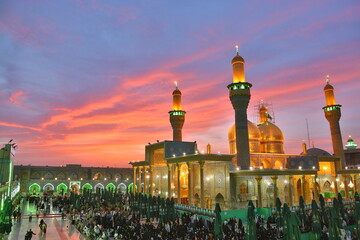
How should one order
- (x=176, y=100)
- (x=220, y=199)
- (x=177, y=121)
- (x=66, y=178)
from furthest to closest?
(x=66, y=178) → (x=176, y=100) → (x=177, y=121) → (x=220, y=199)

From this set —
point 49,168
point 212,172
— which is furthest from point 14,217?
point 49,168

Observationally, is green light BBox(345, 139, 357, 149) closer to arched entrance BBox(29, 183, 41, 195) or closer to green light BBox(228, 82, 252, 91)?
green light BBox(228, 82, 252, 91)

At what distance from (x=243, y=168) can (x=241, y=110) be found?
7758mm

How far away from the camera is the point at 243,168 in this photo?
1467 inches

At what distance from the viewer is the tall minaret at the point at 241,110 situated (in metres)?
38.1

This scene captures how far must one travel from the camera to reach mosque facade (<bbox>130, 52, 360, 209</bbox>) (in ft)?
115

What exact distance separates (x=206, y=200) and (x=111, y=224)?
53.3ft

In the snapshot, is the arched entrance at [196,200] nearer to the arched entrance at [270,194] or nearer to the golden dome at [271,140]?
the arched entrance at [270,194]

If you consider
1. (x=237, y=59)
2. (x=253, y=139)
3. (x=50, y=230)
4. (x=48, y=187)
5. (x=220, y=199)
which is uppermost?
(x=237, y=59)

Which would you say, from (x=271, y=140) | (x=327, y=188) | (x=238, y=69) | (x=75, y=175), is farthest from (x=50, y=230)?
(x=75, y=175)

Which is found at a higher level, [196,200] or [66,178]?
[66,178]

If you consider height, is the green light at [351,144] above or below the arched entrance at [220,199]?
above

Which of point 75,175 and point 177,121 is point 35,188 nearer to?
point 75,175

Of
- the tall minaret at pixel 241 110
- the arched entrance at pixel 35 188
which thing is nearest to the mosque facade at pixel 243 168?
the tall minaret at pixel 241 110
